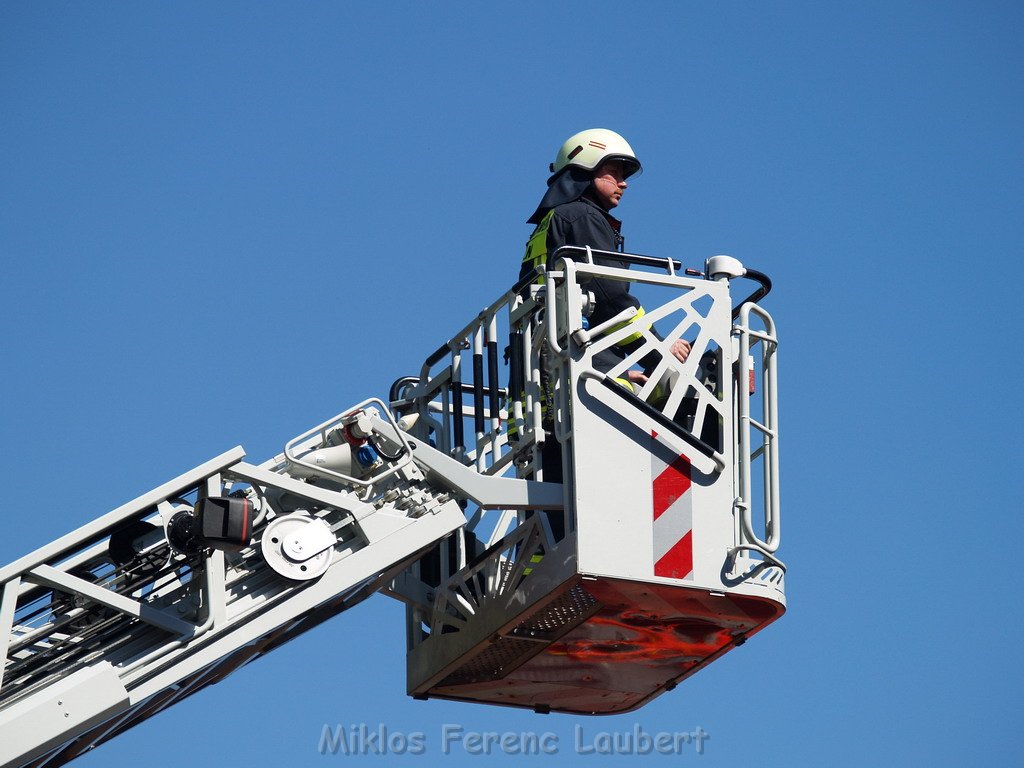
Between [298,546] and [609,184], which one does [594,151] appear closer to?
[609,184]

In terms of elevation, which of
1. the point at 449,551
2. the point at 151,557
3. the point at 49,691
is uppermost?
the point at 449,551

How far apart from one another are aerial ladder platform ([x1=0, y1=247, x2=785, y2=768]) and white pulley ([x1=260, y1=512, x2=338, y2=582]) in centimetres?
2

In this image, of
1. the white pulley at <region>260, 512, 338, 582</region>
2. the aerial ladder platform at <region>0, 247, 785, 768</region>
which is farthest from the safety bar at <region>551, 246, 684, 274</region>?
the white pulley at <region>260, 512, 338, 582</region>

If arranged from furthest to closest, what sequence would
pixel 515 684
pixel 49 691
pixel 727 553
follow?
pixel 515 684 → pixel 727 553 → pixel 49 691

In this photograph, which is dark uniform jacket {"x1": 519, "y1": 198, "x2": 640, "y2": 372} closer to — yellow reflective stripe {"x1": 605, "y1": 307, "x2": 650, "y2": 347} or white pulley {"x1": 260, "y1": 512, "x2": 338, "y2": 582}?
yellow reflective stripe {"x1": 605, "y1": 307, "x2": 650, "y2": 347}

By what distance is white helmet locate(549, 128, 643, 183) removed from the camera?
16.8 metres

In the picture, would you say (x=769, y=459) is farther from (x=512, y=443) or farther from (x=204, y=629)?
(x=204, y=629)

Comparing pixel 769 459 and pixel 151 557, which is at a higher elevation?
pixel 769 459

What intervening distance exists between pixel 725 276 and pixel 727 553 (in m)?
2.32

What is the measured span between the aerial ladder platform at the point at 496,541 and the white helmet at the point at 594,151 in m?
1.86

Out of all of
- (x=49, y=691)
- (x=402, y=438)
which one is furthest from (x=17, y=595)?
(x=402, y=438)

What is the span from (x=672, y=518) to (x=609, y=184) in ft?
12.4

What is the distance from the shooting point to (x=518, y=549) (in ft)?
50.0

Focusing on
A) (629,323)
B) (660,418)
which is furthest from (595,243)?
Answer: (660,418)
